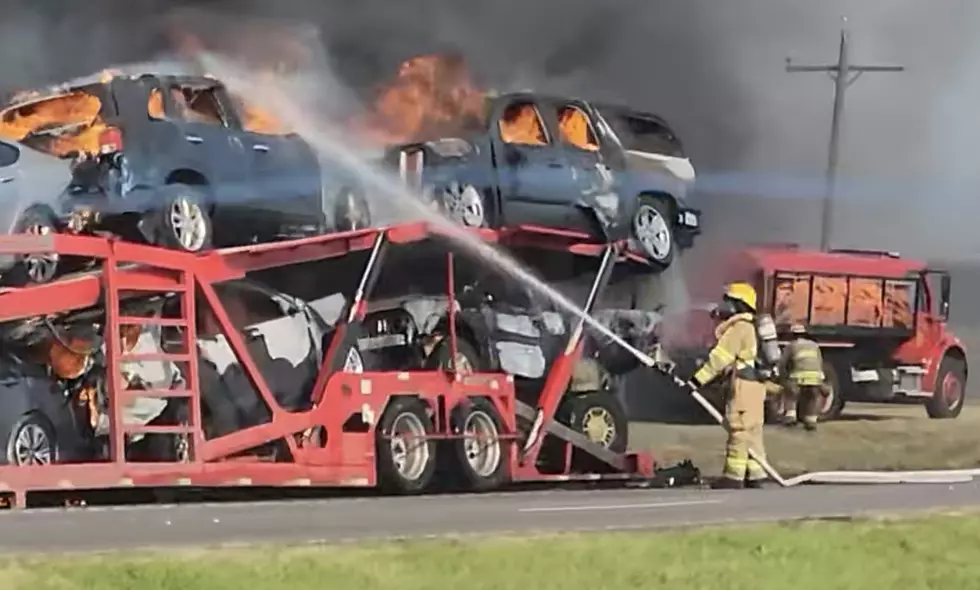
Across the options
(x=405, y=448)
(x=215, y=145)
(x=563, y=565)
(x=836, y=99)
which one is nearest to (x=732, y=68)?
(x=836, y=99)

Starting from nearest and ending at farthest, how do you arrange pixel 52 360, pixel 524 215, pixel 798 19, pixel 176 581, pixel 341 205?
pixel 176 581
pixel 52 360
pixel 341 205
pixel 524 215
pixel 798 19

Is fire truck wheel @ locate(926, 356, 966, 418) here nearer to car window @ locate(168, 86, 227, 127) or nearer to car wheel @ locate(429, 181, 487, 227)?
car wheel @ locate(429, 181, 487, 227)

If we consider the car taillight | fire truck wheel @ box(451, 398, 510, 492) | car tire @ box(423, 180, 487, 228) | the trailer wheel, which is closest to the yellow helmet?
the trailer wheel

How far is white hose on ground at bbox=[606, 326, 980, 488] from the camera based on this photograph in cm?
1459

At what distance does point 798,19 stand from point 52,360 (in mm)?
6858

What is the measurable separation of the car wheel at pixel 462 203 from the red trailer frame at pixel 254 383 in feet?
0.44

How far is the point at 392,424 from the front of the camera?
13062mm

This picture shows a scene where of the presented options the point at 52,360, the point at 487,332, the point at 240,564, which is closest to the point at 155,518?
the point at 52,360

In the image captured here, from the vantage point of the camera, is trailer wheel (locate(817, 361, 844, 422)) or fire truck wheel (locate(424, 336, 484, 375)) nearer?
fire truck wheel (locate(424, 336, 484, 375))

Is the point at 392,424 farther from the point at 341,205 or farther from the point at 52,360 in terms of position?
the point at 52,360

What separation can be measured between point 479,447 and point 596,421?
3.99ft

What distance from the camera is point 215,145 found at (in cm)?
1202

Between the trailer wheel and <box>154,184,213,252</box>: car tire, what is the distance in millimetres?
6059

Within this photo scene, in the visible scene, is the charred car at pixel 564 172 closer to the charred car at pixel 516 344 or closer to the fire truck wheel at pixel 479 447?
the charred car at pixel 516 344
